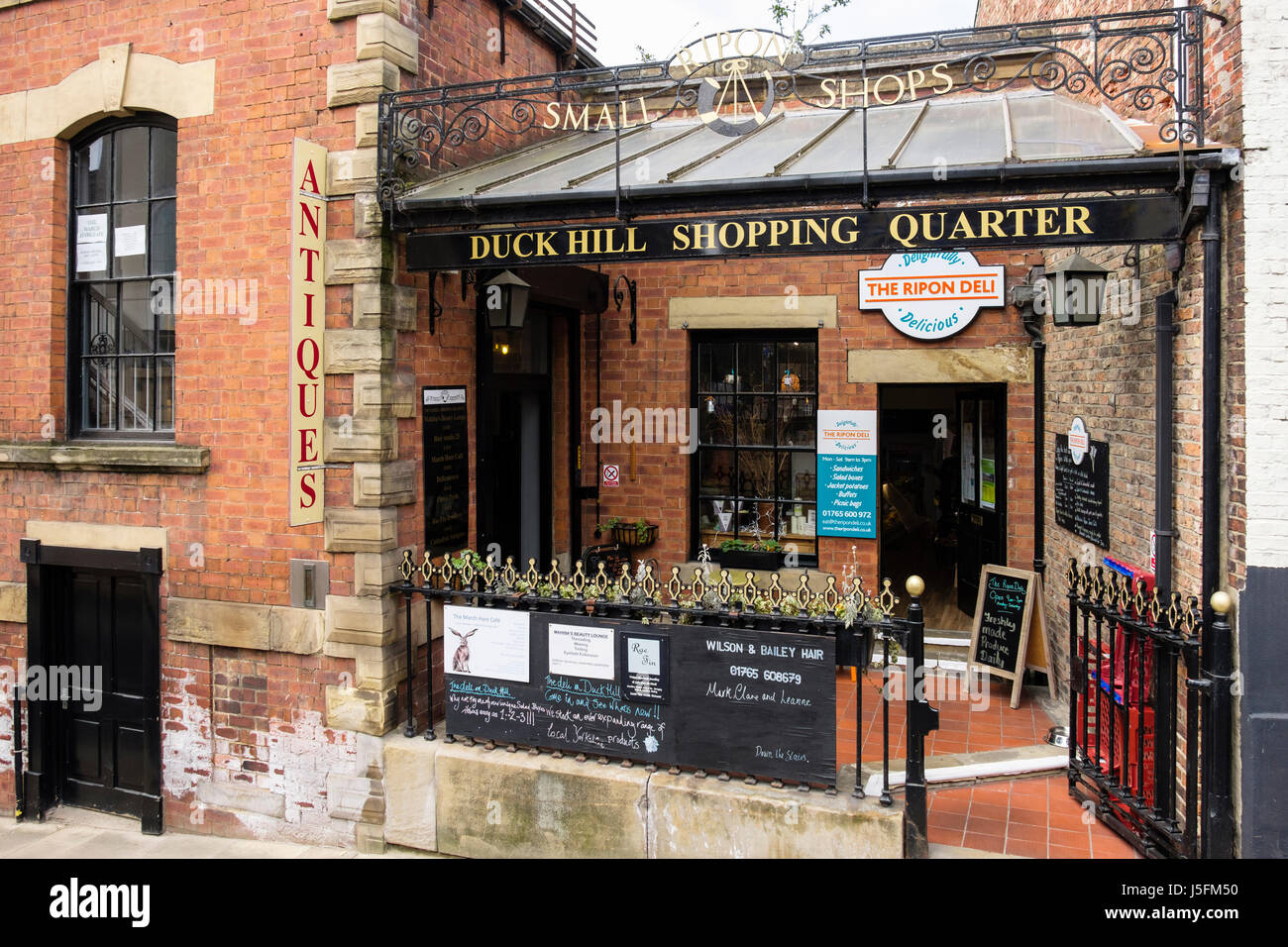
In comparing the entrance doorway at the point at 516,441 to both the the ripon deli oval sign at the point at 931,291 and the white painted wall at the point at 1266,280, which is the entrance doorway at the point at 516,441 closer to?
the the ripon deli oval sign at the point at 931,291

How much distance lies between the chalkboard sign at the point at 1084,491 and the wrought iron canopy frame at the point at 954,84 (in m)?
2.36

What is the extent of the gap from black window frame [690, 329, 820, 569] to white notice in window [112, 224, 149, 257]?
15.2ft

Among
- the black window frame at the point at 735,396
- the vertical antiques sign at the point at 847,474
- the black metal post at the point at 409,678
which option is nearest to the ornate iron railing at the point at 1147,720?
the vertical antiques sign at the point at 847,474

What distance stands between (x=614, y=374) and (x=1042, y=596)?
427 cm

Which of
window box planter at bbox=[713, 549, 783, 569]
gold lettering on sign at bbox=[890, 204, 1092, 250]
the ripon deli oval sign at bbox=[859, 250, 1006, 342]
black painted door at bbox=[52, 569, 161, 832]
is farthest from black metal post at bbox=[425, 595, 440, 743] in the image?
the ripon deli oval sign at bbox=[859, 250, 1006, 342]

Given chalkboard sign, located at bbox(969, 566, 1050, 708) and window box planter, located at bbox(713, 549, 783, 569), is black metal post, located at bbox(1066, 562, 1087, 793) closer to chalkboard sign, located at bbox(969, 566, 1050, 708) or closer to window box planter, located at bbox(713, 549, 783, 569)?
chalkboard sign, located at bbox(969, 566, 1050, 708)

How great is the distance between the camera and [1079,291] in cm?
621

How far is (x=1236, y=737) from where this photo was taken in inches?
187

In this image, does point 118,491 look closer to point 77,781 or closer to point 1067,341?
point 77,781

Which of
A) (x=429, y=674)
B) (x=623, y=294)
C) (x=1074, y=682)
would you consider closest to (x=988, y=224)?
(x=1074, y=682)

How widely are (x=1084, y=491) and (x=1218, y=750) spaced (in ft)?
9.10

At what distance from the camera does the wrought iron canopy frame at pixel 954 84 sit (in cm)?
500

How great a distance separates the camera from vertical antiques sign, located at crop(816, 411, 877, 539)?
8.64 meters

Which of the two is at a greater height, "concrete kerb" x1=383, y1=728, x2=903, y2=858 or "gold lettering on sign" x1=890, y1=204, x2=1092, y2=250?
"gold lettering on sign" x1=890, y1=204, x2=1092, y2=250
